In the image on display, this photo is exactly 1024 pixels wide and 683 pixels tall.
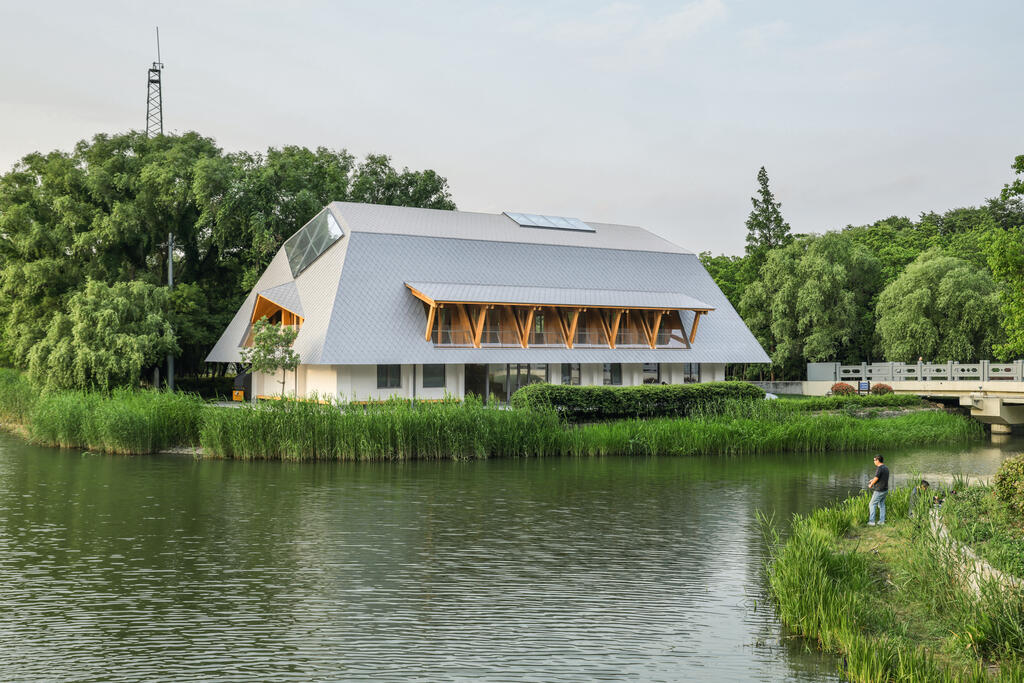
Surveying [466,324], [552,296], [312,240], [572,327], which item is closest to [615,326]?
[572,327]

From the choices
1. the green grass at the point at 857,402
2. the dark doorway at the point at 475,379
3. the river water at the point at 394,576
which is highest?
the dark doorway at the point at 475,379

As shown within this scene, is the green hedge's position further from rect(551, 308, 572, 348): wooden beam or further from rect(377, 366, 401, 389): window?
rect(551, 308, 572, 348): wooden beam

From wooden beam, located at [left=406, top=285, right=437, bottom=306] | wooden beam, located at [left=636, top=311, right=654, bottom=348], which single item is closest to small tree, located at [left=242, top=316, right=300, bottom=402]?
wooden beam, located at [left=406, top=285, right=437, bottom=306]

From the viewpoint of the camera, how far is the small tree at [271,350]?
110 ft

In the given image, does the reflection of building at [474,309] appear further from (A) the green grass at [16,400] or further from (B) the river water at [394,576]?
(B) the river water at [394,576]

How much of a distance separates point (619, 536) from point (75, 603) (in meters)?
8.66

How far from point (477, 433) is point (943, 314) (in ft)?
94.8

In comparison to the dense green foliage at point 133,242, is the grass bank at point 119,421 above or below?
below

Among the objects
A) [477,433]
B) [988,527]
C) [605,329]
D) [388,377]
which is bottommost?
[988,527]

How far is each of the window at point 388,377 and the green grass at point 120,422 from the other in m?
8.26

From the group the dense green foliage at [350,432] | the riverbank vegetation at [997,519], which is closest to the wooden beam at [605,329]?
the dense green foliage at [350,432]

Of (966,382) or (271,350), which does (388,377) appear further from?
(966,382)

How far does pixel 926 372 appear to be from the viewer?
136 ft

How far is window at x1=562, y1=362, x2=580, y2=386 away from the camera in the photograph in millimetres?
39781
